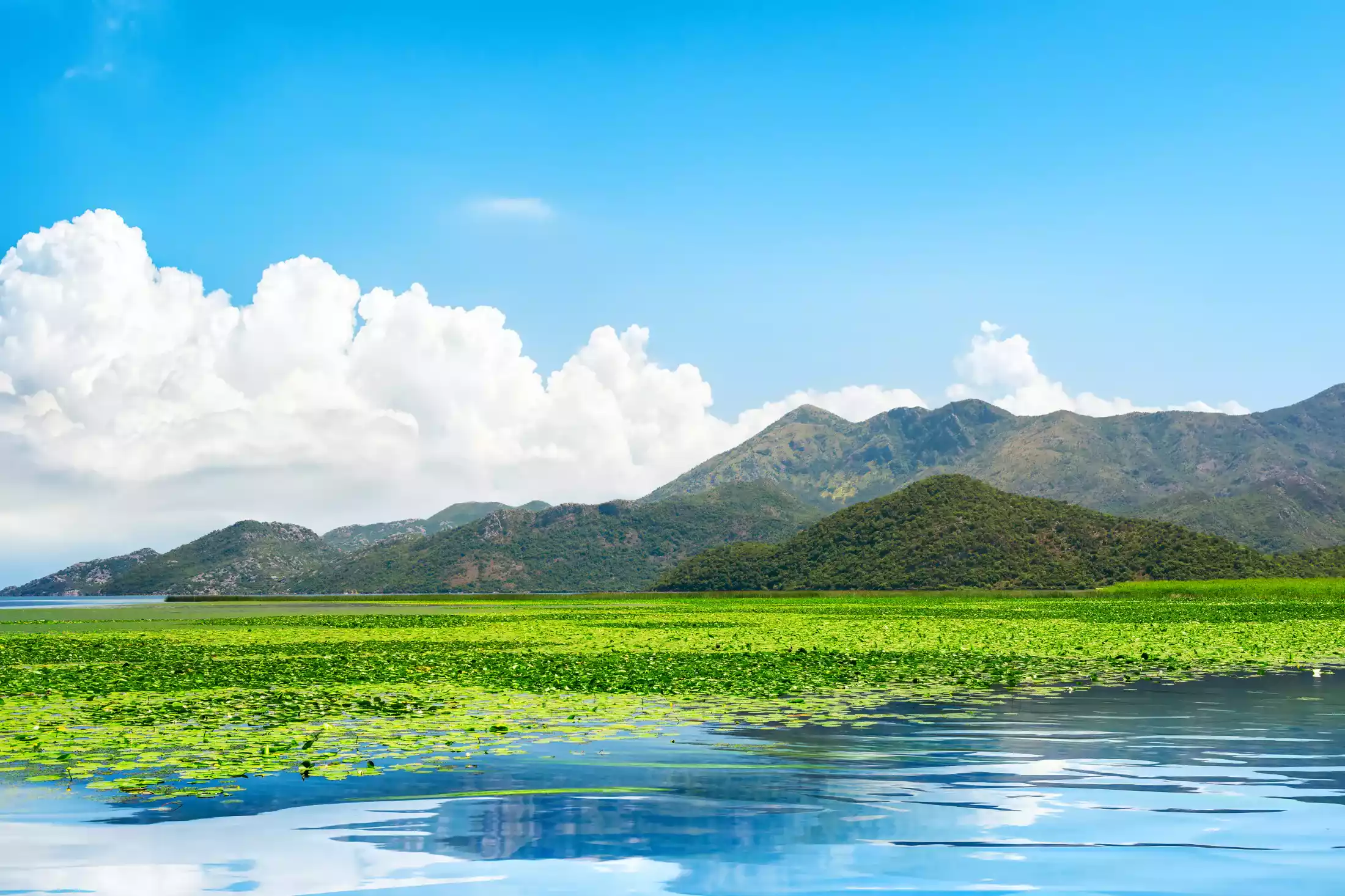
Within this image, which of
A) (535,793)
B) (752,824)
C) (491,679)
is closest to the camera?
(752,824)

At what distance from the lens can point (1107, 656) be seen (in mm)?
40406

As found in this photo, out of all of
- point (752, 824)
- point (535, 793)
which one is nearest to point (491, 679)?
point (535, 793)

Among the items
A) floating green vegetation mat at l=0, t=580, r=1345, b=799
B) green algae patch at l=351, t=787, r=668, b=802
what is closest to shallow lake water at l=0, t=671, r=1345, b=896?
green algae patch at l=351, t=787, r=668, b=802

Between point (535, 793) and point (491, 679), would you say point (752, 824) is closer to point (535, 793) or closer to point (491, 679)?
point (535, 793)

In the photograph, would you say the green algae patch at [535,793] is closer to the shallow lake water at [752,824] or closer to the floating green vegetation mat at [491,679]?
the shallow lake water at [752,824]

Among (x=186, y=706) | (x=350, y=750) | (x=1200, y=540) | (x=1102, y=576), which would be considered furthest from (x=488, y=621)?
(x=1200, y=540)

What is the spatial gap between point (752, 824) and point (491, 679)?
19197 mm

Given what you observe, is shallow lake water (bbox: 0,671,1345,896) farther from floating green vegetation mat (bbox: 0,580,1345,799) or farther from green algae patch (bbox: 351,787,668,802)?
floating green vegetation mat (bbox: 0,580,1345,799)

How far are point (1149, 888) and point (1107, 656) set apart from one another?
3140cm

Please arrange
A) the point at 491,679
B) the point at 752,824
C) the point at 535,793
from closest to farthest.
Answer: the point at 752,824 → the point at 535,793 → the point at 491,679

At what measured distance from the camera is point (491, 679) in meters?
32.0

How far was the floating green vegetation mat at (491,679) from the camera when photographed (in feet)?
63.6

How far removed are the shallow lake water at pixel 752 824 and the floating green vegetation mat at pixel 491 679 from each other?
5.54ft

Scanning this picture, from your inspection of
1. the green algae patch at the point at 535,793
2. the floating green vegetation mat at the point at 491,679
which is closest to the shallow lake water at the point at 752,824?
the green algae patch at the point at 535,793
